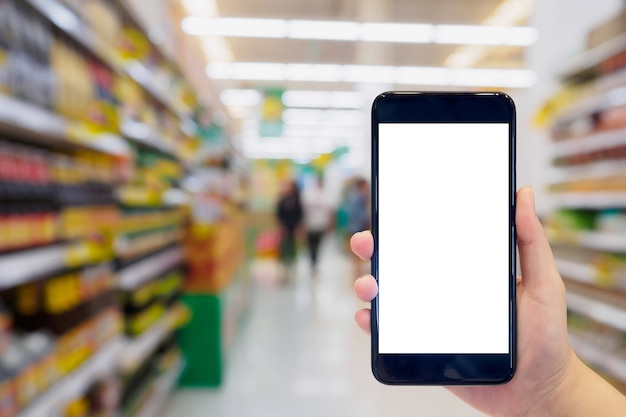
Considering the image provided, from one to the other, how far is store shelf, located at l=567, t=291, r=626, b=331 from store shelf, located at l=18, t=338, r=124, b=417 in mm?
2401

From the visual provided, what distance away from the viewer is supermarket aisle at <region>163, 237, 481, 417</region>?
210 centimetres

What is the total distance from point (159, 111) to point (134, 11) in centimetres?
129

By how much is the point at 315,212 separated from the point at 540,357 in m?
6.24

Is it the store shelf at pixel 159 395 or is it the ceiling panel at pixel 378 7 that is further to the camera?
the ceiling panel at pixel 378 7

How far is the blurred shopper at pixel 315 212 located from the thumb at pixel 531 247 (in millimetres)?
6091

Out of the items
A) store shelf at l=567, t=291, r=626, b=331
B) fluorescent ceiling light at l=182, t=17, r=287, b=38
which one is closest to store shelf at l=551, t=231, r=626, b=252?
store shelf at l=567, t=291, r=626, b=331

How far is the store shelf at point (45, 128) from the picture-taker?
119 cm

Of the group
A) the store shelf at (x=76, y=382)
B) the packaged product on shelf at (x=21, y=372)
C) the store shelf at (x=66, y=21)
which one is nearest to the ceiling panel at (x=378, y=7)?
the store shelf at (x=66, y=21)

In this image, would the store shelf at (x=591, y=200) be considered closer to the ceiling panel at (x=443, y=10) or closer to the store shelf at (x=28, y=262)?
the store shelf at (x=28, y=262)

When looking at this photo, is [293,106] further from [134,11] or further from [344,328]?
[134,11]

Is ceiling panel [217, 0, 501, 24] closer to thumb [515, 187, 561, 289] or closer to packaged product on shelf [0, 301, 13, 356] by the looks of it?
packaged product on shelf [0, 301, 13, 356]

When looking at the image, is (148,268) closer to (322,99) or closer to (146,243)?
(146,243)

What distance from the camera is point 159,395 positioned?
2.49 meters

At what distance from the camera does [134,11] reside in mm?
2291
